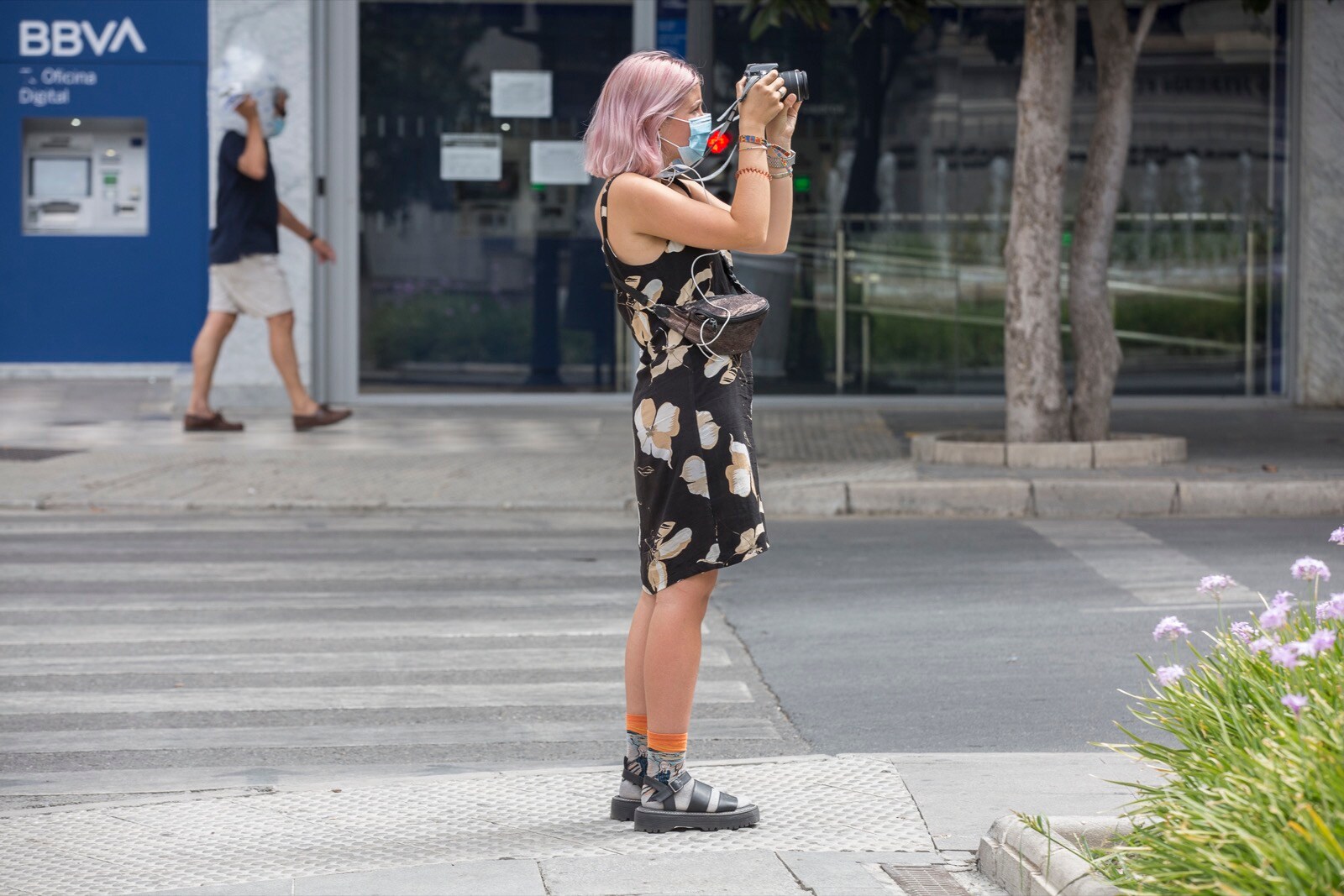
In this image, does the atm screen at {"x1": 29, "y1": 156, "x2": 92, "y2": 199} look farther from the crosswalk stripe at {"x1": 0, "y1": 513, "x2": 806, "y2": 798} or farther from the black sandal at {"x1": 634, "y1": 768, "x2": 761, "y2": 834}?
the black sandal at {"x1": 634, "y1": 768, "x2": 761, "y2": 834}

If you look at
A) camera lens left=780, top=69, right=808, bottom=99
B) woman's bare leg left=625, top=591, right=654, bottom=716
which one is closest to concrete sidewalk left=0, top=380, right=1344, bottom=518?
woman's bare leg left=625, top=591, right=654, bottom=716

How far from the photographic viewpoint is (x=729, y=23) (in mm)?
14688

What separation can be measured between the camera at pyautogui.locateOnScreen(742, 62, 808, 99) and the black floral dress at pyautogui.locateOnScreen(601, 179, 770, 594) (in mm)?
400

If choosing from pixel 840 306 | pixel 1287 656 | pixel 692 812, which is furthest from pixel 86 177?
pixel 1287 656

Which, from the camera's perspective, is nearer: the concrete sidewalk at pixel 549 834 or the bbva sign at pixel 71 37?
the concrete sidewalk at pixel 549 834

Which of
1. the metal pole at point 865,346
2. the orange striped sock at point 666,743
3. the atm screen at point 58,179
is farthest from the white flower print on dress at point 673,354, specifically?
the atm screen at point 58,179

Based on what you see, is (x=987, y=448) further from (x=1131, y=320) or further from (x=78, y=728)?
(x=78, y=728)

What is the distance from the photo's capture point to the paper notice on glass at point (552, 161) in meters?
14.8

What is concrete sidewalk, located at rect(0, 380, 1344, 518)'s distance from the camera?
1000 cm

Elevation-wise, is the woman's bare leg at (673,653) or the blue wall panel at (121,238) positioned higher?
the blue wall panel at (121,238)

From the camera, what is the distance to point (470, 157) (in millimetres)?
14859

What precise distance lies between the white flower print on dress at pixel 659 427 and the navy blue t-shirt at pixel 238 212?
27.2ft

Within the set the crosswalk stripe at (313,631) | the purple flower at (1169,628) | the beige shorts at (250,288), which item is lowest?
the crosswalk stripe at (313,631)

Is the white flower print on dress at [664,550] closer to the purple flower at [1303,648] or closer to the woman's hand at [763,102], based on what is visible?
the woman's hand at [763,102]
